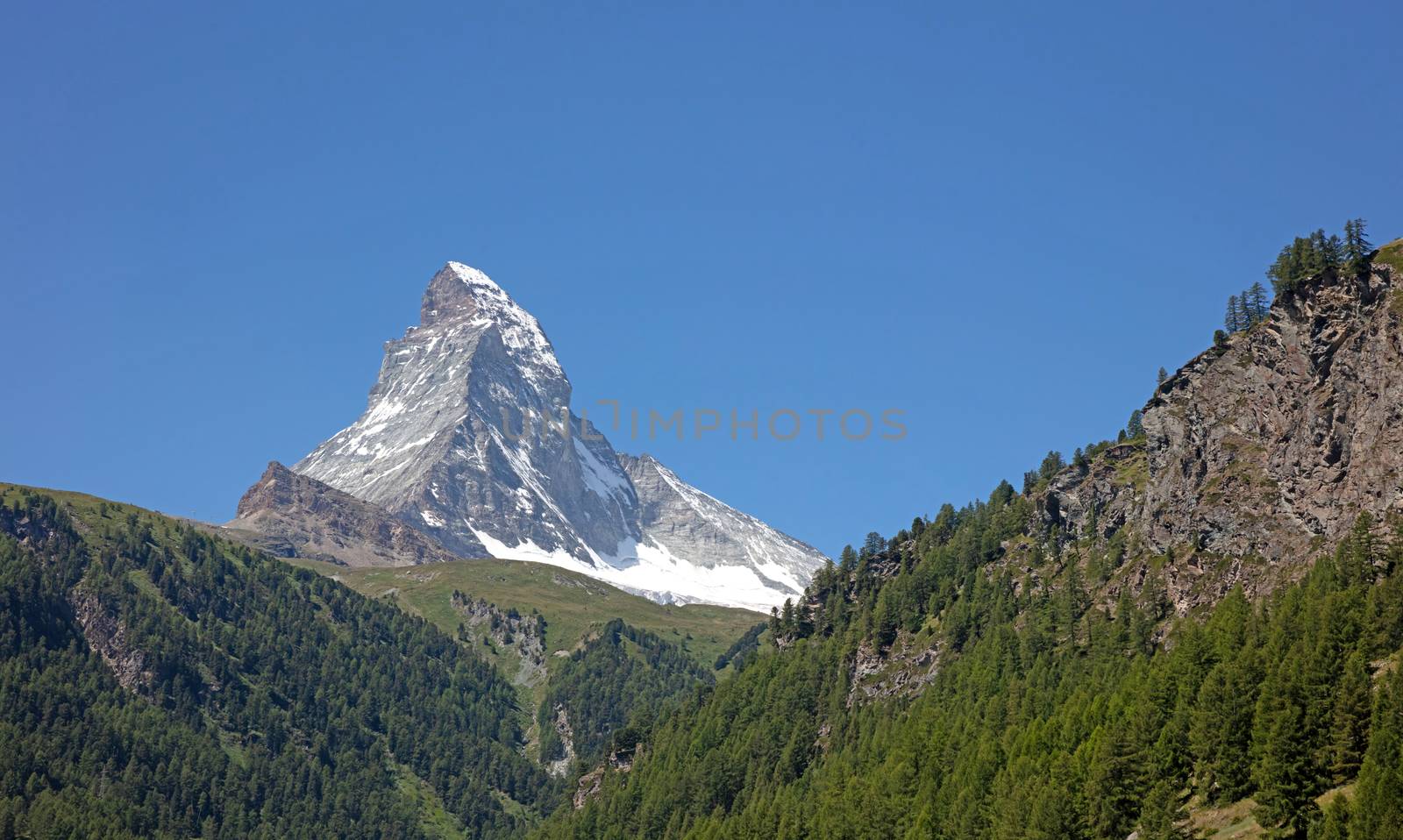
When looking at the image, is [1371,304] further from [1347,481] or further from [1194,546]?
[1194,546]

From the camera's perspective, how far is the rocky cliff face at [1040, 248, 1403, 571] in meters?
166

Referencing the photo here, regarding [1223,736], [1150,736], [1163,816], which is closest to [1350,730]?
[1223,736]

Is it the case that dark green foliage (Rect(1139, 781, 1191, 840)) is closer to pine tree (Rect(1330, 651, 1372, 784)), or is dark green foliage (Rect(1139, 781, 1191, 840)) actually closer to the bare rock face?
pine tree (Rect(1330, 651, 1372, 784))

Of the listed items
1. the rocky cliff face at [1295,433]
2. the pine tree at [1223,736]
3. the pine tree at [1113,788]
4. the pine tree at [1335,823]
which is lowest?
the pine tree at [1335,823]

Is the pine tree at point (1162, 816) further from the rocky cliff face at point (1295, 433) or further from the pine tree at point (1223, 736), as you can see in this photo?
the rocky cliff face at point (1295, 433)

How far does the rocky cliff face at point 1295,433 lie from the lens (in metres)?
166

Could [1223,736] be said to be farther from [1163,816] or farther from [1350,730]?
[1350,730]

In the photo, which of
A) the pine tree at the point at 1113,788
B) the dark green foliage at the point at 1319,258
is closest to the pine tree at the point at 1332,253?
the dark green foliage at the point at 1319,258

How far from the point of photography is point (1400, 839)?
94.2 meters

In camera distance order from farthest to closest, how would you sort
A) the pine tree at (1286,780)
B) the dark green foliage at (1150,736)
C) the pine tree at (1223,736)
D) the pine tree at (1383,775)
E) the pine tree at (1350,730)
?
the pine tree at (1223,736) → the dark green foliage at (1150,736) → the pine tree at (1350,730) → the pine tree at (1286,780) → the pine tree at (1383,775)

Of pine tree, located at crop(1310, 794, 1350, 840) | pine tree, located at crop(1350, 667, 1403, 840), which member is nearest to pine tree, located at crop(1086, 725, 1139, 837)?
pine tree, located at crop(1350, 667, 1403, 840)

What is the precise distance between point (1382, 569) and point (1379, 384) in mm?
27088

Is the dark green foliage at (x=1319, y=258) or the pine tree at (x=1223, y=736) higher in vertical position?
the dark green foliage at (x=1319, y=258)

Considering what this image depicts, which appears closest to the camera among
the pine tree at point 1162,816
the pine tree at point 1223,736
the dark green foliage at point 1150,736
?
the dark green foliage at point 1150,736
